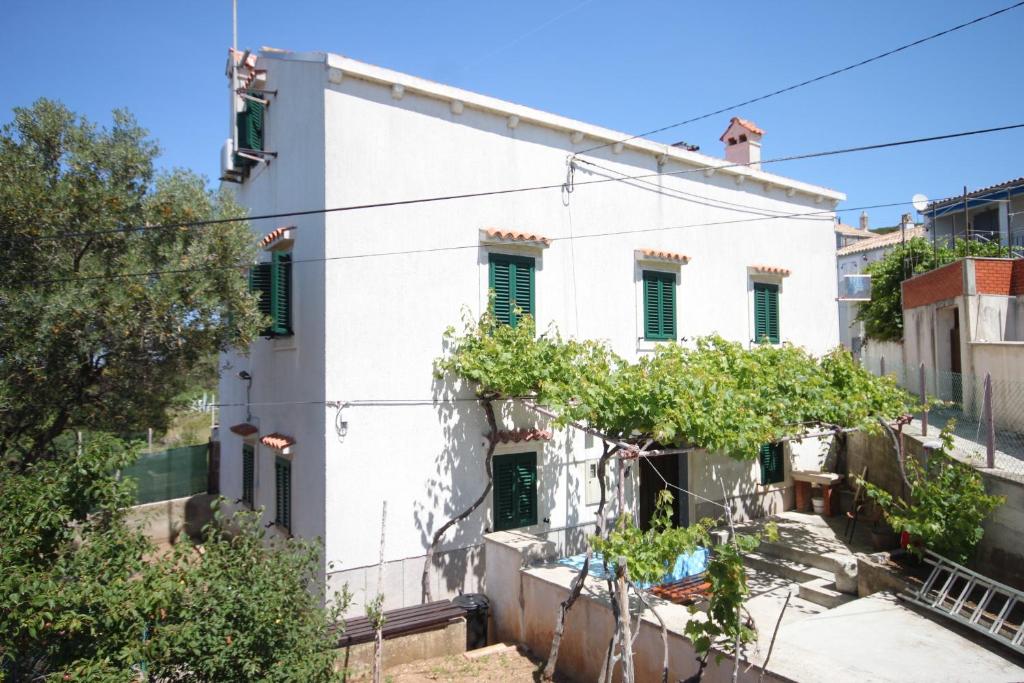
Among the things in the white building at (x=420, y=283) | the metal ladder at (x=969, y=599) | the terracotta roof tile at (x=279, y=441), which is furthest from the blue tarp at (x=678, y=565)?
the terracotta roof tile at (x=279, y=441)

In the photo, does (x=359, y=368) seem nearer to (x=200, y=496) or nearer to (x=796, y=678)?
(x=796, y=678)

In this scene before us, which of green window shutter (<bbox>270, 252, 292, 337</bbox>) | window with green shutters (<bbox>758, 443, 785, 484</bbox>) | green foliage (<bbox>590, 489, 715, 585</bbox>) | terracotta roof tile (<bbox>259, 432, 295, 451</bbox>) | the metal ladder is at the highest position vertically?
green window shutter (<bbox>270, 252, 292, 337</bbox>)

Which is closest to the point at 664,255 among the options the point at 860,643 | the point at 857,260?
the point at 860,643

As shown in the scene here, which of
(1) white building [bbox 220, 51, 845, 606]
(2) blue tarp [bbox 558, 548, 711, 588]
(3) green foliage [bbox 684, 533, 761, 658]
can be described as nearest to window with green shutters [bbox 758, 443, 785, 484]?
(1) white building [bbox 220, 51, 845, 606]

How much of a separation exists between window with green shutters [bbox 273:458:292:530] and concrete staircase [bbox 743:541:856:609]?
24.8 feet

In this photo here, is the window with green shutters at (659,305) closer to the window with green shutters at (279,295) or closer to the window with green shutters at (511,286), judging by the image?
the window with green shutters at (511,286)

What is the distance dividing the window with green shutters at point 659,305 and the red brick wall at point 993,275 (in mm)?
7208

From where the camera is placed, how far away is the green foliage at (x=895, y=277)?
62.6 feet

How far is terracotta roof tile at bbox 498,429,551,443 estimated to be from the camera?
9875 millimetres

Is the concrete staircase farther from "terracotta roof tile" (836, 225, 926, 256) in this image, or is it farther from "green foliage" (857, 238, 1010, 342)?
"terracotta roof tile" (836, 225, 926, 256)

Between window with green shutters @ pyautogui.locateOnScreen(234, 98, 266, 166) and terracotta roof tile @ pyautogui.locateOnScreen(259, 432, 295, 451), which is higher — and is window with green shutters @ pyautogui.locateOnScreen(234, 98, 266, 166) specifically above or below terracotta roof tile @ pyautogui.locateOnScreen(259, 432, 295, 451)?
above

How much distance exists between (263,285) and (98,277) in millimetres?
2509

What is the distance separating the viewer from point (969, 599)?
840 cm

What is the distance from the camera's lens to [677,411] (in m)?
7.66
